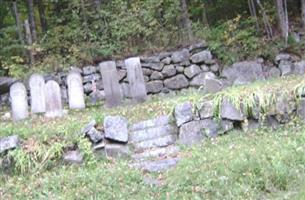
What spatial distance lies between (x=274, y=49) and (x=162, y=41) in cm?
277

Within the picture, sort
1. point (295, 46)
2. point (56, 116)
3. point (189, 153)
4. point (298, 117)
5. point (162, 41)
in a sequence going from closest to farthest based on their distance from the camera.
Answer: point (189, 153) → point (298, 117) → point (56, 116) → point (295, 46) → point (162, 41)

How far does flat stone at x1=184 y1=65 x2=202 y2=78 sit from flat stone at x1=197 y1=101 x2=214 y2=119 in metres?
4.42

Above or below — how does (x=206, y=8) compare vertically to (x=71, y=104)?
above

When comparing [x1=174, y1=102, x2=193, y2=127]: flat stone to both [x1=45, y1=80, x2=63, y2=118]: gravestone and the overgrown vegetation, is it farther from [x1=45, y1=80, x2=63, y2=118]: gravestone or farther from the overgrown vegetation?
the overgrown vegetation

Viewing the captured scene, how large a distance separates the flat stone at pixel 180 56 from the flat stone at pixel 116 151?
5.04 m

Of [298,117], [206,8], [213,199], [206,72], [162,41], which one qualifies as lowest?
[213,199]

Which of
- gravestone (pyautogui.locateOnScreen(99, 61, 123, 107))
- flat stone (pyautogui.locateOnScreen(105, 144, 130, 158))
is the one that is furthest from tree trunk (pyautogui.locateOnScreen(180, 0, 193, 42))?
flat stone (pyautogui.locateOnScreen(105, 144, 130, 158))

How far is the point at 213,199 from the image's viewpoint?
5148 mm

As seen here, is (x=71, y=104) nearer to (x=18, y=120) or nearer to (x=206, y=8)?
(x=18, y=120)

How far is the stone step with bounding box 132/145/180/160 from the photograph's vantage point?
6.94 metres

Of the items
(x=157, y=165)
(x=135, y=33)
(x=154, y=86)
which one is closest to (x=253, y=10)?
(x=135, y=33)

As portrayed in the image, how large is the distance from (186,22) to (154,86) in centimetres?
199

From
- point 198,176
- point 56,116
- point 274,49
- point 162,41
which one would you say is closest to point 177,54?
point 162,41

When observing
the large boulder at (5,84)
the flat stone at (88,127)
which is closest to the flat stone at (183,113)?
the flat stone at (88,127)
